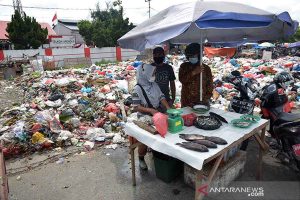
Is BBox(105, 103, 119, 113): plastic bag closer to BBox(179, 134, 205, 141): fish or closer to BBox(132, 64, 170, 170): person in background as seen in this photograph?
BBox(132, 64, 170, 170): person in background

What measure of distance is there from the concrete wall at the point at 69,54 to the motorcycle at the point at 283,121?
14860 millimetres

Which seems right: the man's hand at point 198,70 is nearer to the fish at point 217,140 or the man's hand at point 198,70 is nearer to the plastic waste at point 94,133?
the fish at point 217,140

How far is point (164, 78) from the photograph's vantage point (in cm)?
373

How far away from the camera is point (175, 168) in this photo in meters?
3.35

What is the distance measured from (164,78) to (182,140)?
4.59 feet

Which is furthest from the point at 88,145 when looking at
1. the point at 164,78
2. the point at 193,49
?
the point at 193,49

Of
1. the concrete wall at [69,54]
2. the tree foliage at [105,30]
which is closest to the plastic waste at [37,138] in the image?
the concrete wall at [69,54]

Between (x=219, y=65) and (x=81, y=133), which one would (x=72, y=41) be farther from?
(x=81, y=133)

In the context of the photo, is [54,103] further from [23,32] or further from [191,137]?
[23,32]

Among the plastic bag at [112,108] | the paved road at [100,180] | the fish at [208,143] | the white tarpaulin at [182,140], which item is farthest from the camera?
the plastic bag at [112,108]

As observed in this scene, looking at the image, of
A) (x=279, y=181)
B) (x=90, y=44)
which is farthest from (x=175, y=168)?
(x=90, y=44)

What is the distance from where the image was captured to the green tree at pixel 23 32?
22.6 metres

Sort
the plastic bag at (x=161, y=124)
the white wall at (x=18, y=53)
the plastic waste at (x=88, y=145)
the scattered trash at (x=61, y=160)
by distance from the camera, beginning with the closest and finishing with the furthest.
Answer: the plastic bag at (x=161, y=124) → the scattered trash at (x=61, y=160) → the plastic waste at (x=88, y=145) → the white wall at (x=18, y=53)

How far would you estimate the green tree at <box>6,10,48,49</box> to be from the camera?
74.0ft
